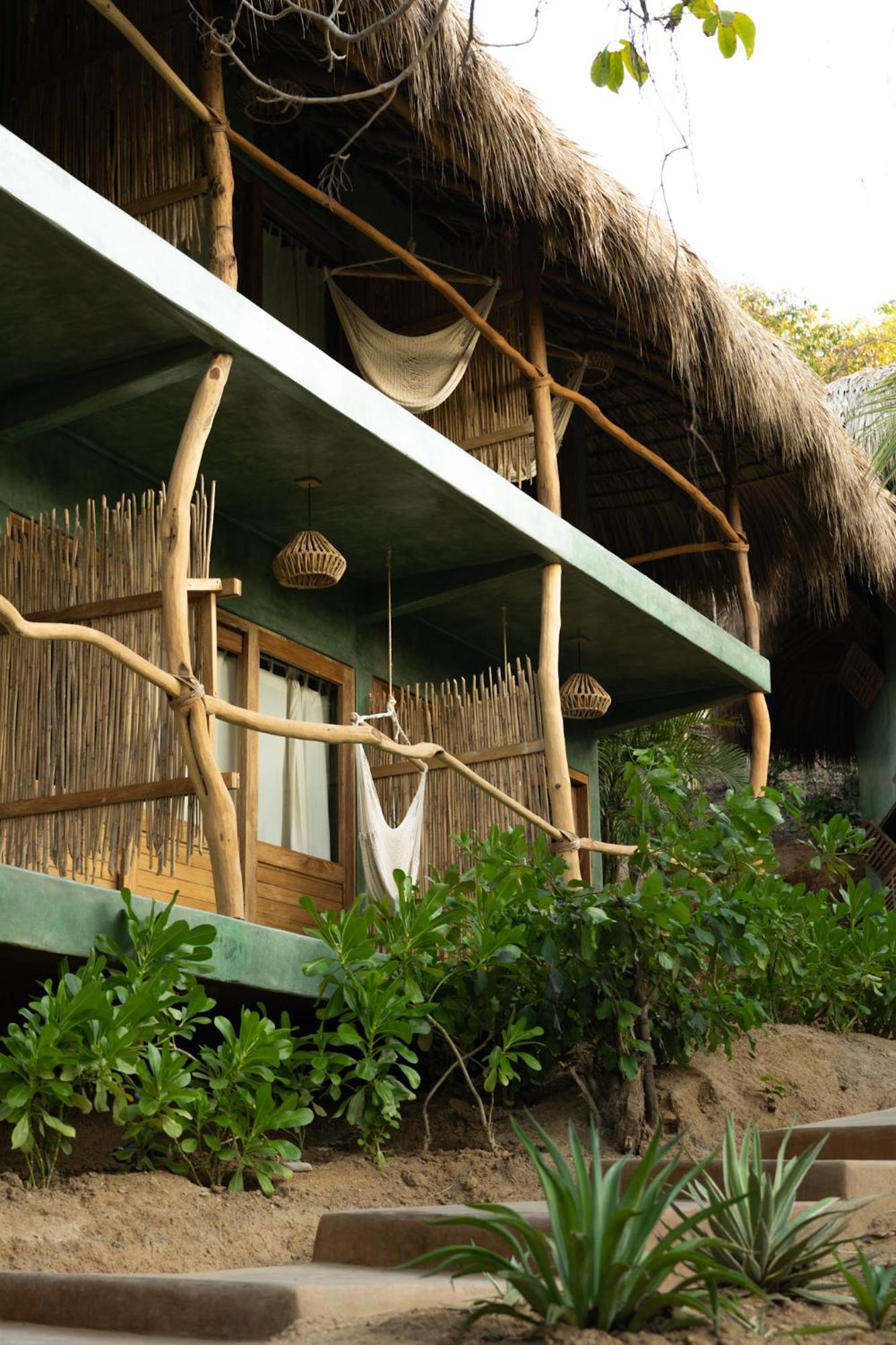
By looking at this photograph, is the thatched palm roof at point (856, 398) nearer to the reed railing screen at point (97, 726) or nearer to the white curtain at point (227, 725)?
the white curtain at point (227, 725)

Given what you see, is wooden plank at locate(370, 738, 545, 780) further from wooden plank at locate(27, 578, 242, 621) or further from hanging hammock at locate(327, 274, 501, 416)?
wooden plank at locate(27, 578, 242, 621)

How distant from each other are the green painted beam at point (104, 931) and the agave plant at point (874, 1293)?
263 centimetres

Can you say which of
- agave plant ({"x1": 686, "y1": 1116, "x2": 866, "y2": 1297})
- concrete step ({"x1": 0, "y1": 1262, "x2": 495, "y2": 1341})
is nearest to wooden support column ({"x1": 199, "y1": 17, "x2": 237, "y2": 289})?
concrete step ({"x1": 0, "y1": 1262, "x2": 495, "y2": 1341})

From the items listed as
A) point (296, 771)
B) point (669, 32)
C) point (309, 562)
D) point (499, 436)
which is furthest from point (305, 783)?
point (669, 32)

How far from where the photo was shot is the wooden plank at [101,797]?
17.3 feet

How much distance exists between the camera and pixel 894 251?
3.63 m

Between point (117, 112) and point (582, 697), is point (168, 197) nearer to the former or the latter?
point (117, 112)

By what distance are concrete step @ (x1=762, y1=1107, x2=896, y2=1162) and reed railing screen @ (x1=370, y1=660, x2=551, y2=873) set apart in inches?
Answer: 110

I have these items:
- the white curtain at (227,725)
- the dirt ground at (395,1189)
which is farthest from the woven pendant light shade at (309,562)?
the dirt ground at (395,1189)

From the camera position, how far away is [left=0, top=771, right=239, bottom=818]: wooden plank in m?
5.27

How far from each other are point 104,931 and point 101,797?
71 cm

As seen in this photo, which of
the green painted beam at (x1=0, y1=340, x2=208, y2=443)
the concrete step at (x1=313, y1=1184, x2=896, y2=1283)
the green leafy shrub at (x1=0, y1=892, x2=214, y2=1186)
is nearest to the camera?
the concrete step at (x1=313, y1=1184, x2=896, y2=1283)

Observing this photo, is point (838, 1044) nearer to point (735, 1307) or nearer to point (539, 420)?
point (539, 420)

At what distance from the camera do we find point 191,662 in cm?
550
